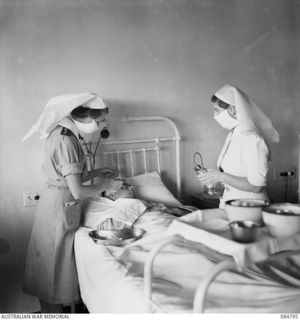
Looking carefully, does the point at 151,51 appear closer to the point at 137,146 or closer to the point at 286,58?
the point at 137,146

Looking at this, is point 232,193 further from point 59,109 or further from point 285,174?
point 285,174

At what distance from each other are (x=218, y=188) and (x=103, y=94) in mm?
842

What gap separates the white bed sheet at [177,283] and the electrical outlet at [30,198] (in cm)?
62

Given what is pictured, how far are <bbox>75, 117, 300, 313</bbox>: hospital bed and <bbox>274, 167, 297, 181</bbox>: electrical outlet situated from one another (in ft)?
3.84

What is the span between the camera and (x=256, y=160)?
1661 mm

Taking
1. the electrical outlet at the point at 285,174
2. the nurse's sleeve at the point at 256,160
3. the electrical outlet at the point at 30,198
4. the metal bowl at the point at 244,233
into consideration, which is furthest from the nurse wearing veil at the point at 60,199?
the electrical outlet at the point at 285,174

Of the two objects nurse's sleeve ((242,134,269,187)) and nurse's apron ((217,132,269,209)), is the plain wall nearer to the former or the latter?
nurse's apron ((217,132,269,209))

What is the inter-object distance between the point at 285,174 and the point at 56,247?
67.7 inches

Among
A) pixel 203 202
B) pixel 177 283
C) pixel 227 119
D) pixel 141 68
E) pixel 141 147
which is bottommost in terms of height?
pixel 203 202

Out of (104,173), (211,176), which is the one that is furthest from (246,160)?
(104,173)


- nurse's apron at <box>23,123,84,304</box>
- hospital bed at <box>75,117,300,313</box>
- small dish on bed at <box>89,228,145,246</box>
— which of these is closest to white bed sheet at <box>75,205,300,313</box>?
hospital bed at <box>75,117,300,313</box>

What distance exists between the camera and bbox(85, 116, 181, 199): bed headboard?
224 centimetres

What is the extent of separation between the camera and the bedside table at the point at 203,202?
7.41 ft

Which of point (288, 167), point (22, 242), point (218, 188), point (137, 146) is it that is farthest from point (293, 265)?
point (288, 167)
